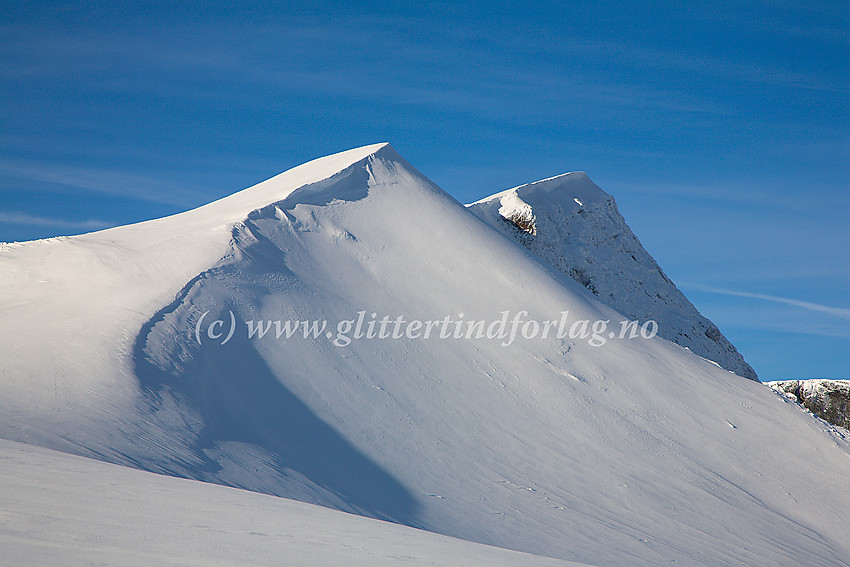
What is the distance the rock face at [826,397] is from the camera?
45.2 feet

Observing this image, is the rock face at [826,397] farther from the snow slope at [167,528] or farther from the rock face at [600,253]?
the snow slope at [167,528]

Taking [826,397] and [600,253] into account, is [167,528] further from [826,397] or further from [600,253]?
[826,397]

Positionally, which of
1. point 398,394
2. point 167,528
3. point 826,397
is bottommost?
point 167,528

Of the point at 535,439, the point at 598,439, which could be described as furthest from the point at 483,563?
the point at 598,439

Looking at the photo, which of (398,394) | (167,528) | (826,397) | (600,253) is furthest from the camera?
(826,397)

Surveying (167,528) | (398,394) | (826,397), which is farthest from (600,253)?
(167,528)

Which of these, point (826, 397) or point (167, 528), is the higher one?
point (826, 397)

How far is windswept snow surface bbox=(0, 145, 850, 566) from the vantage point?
477cm

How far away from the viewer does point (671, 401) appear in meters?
7.72

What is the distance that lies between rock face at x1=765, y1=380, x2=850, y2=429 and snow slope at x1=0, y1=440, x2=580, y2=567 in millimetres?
12711

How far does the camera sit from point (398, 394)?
20.8 feet

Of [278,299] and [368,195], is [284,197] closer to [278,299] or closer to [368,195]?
[368,195]

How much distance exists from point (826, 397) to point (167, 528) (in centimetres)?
1533

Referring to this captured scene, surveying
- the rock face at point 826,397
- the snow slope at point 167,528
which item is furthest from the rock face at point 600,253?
the snow slope at point 167,528
